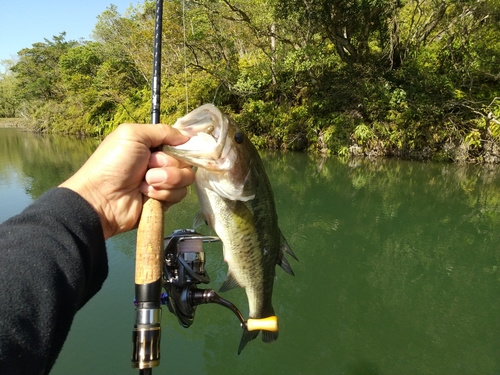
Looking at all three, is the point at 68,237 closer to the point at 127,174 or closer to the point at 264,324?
the point at 127,174

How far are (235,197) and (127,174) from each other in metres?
0.52

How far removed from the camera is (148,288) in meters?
1.41

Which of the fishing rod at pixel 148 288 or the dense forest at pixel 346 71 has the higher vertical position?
the dense forest at pixel 346 71

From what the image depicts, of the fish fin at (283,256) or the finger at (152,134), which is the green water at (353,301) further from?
the finger at (152,134)

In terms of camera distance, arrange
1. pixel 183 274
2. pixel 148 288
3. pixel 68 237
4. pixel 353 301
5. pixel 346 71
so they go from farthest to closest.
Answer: pixel 346 71
pixel 353 301
pixel 183 274
pixel 148 288
pixel 68 237

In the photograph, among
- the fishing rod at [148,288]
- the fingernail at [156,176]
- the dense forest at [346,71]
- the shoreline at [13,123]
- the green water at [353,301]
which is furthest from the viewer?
the shoreline at [13,123]

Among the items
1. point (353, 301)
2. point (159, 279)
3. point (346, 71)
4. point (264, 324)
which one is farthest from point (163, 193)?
point (346, 71)

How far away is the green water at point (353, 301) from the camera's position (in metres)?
3.70

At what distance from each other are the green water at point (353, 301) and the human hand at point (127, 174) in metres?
2.62

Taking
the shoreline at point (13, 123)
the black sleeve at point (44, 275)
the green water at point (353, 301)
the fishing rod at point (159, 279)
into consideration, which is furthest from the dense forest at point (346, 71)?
the shoreline at point (13, 123)

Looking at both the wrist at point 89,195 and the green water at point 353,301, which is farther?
the green water at point 353,301

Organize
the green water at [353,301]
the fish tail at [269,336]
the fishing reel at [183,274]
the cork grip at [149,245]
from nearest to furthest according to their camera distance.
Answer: the cork grip at [149,245], the fishing reel at [183,274], the fish tail at [269,336], the green water at [353,301]

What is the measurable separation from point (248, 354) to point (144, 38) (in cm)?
2020

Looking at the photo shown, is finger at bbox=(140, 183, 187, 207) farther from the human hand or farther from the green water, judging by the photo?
the green water
